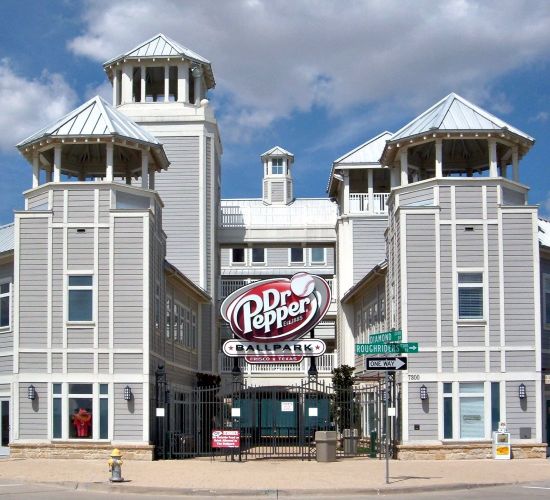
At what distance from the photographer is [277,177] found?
76562mm

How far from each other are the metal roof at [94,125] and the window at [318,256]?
3629 centimetres

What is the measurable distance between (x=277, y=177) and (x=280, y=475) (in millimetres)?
52644

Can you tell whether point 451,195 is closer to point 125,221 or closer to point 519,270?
point 519,270

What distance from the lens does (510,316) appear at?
30234mm

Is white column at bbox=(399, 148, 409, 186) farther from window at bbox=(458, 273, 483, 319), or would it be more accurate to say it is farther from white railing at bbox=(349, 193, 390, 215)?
white railing at bbox=(349, 193, 390, 215)

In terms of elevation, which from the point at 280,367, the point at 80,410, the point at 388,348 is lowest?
the point at 80,410

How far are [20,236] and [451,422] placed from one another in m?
14.3

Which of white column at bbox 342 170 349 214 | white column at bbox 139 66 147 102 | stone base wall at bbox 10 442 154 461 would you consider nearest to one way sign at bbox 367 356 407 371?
stone base wall at bbox 10 442 154 461

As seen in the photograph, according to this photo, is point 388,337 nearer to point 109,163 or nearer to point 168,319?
point 109,163

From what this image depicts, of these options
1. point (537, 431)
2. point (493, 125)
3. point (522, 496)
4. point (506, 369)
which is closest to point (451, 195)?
point (493, 125)

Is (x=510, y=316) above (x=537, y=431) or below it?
above

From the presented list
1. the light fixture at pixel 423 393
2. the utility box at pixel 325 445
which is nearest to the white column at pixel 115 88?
the utility box at pixel 325 445

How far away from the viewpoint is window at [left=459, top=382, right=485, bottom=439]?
29.8m

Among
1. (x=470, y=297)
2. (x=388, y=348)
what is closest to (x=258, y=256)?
(x=470, y=297)
